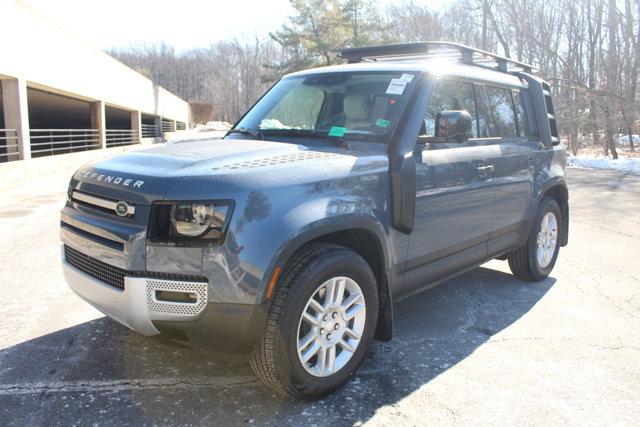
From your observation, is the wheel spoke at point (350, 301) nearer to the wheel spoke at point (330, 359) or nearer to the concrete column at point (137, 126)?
the wheel spoke at point (330, 359)

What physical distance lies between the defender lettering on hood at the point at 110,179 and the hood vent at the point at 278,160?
418 mm

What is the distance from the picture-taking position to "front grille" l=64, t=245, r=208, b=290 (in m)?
2.71

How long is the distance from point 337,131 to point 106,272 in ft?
5.87

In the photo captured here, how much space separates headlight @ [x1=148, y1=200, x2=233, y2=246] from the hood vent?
10.2 inches

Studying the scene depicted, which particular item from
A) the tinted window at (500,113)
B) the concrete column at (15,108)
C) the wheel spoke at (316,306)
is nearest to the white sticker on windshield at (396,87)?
the tinted window at (500,113)

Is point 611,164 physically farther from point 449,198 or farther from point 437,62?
point 449,198

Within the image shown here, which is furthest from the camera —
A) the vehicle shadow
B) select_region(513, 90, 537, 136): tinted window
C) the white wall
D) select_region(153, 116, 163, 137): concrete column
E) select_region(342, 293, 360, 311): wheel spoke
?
select_region(153, 116, 163, 137): concrete column

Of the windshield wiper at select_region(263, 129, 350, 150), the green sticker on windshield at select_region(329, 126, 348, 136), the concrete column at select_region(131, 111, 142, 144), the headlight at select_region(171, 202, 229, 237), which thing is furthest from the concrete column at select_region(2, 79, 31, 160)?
the concrete column at select_region(131, 111, 142, 144)

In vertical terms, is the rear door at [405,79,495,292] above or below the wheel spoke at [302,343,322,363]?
above

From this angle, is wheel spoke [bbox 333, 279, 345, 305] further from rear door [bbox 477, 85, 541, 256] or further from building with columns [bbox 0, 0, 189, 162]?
building with columns [bbox 0, 0, 189, 162]

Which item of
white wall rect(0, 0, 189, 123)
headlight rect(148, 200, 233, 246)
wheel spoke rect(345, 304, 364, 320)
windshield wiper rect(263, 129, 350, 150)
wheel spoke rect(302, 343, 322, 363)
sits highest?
white wall rect(0, 0, 189, 123)

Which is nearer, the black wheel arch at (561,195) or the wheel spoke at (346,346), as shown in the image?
the wheel spoke at (346,346)

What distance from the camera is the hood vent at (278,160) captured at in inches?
114

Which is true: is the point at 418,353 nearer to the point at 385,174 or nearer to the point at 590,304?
the point at 385,174
